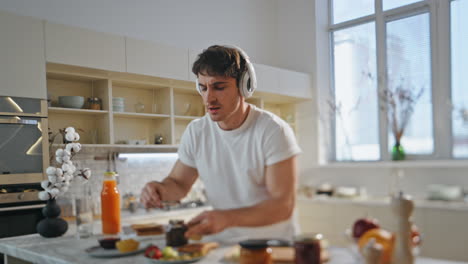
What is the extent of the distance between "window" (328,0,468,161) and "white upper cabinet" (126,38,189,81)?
1481mm

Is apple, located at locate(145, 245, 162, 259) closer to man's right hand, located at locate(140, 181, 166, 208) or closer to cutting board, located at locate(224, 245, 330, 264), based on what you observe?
cutting board, located at locate(224, 245, 330, 264)

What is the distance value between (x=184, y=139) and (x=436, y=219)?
330cm

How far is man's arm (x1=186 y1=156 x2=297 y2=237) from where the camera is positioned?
1513 mm

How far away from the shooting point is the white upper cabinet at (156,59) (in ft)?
12.1

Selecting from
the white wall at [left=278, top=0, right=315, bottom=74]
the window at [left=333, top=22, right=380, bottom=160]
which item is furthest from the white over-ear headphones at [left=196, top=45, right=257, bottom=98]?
the window at [left=333, top=22, right=380, bottom=160]

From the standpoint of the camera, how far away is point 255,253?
109 cm

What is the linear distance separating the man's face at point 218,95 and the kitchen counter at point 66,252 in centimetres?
52

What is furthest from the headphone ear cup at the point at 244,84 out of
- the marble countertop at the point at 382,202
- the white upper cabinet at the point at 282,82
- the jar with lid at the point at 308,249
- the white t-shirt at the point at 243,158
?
the white upper cabinet at the point at 282,82

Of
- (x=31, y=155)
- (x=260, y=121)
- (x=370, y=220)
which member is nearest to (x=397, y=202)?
(x=370, y=220)

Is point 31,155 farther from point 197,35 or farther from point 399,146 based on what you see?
point 399,146

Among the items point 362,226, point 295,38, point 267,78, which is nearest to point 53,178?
point 362,226

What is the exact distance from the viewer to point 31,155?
120 inches

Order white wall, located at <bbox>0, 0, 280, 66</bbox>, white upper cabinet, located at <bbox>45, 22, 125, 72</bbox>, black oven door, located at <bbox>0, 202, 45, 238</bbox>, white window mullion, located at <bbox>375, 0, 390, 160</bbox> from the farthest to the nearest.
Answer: white window mullion, located at <bbox>375, 0, 390, 160</bbox>
white wall, located at <bbox>0, 0, 280, 66</bbox>
white upper cabinet, located at <bbox>45, 22, 125, 72</bbox>
black oven door, located at <bbox>0, 202, 45, 238</bbox>

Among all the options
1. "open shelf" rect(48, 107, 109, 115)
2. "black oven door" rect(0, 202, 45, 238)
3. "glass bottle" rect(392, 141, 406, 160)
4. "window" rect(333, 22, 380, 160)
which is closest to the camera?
"black oven door" rect(0, 202, 45, 238)
